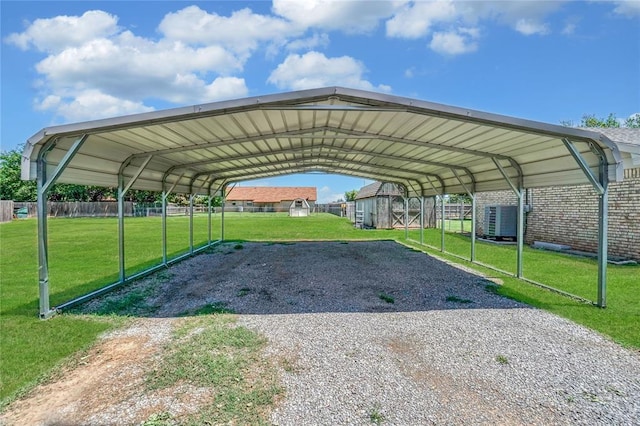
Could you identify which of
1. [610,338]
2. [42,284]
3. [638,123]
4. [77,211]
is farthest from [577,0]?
[77,211]

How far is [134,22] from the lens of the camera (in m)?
7.31

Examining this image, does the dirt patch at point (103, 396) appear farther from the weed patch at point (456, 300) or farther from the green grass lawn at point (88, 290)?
the weed patch at point (456, 300)

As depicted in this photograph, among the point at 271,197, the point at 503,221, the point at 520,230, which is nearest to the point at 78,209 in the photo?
the point at 271,197

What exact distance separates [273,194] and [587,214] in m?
48.7

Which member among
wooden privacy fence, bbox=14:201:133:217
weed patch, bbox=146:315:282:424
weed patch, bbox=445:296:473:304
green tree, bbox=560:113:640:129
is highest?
green tree, bbox=560:113:640:129

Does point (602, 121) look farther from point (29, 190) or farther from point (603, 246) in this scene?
point (29, 190)

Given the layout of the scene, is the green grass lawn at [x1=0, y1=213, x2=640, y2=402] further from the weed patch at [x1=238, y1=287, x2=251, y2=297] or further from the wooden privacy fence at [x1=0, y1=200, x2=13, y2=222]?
the wooden privacy fence at [x1=0, y1=200, x2=13, y2=222]

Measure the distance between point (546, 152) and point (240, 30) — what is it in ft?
21.1

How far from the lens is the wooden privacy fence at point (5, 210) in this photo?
26.4m

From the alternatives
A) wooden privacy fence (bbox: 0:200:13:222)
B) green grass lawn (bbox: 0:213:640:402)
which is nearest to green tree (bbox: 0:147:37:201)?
wooden privacy fence (bbox: 0:200:13:222)

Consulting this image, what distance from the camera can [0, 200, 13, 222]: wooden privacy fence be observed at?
86.7 ft

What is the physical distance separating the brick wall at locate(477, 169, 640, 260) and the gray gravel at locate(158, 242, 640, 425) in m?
5.66

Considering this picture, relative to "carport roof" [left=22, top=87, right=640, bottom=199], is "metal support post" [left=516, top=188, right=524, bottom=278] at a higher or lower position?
lower

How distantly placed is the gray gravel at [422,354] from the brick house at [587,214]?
171 inches
